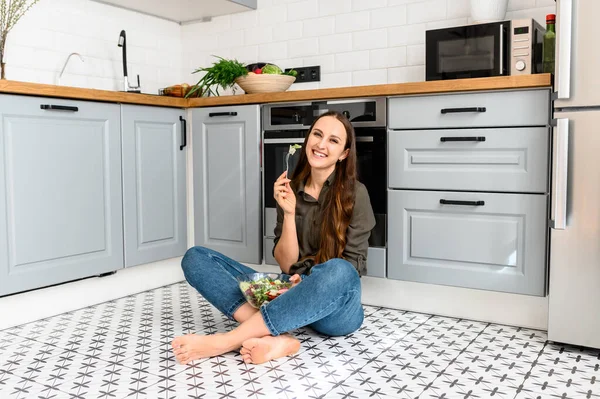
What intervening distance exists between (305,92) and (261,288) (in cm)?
106

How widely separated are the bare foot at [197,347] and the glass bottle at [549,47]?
1600 mm

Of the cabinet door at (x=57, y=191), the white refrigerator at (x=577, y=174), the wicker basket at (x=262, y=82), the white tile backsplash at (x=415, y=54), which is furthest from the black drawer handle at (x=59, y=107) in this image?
the white refrigerator at (x=577, y=174)

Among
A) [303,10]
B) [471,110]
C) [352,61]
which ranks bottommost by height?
[471,110]

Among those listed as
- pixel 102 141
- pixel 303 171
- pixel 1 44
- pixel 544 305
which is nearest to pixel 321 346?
pixel 303 171

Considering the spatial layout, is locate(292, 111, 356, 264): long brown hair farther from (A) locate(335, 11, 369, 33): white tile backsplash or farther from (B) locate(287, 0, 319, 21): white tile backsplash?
(B) locate(287, 0, 319, 21): white tile backsplash

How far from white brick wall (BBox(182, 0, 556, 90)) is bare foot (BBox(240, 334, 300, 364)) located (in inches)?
66.0

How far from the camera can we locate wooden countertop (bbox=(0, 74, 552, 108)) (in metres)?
2.31

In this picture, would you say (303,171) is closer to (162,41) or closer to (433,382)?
(433,382)

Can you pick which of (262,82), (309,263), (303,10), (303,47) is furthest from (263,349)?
(303,10)

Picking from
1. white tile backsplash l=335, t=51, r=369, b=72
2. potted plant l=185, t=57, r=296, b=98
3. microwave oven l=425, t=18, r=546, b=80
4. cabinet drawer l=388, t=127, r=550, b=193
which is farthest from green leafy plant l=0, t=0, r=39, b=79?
microwave oven l=425, t=18, r=546, b=80

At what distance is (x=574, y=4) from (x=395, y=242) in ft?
3.68

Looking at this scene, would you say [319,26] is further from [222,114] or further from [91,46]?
[91,46]

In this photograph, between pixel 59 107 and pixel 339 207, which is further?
pixel 59 107

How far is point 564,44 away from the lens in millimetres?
2072
